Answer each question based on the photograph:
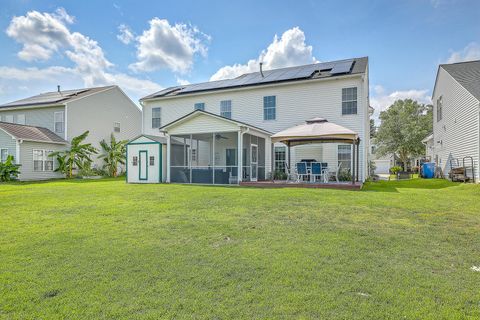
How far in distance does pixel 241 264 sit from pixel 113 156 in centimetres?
2277

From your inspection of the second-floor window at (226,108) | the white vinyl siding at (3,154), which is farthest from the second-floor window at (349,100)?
the white vinyl siding at (3,154)

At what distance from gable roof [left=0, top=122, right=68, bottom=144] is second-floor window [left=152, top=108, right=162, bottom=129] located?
728 centimetres

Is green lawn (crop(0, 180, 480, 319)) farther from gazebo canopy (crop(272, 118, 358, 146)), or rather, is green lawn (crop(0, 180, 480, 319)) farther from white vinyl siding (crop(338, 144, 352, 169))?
white vinyl siding (crop(338, 144, 352, 169))

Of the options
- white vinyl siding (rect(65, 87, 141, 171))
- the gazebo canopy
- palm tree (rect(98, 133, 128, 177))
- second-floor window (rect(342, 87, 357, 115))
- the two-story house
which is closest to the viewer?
the gazebo canopy

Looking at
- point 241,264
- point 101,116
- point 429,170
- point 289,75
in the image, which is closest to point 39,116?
point 101,116

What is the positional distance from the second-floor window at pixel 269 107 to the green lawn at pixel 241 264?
445 inches

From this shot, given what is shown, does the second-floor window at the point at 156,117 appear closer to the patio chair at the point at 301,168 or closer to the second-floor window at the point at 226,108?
the second-floor window at the point at 226,108

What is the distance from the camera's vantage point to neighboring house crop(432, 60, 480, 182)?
1402 centimetres

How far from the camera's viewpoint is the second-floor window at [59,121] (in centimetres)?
2281

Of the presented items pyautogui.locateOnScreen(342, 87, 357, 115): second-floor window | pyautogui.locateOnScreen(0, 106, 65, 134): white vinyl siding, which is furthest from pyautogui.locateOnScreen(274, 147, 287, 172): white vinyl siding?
pyautogui.locateOnScreen(0, 106, 65, 134): white vinyl siding

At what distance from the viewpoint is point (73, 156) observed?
21.3m

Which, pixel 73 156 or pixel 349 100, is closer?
pixel 349 100

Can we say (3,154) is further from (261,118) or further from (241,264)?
(241,264)

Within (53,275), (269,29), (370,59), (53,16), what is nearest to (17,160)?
(53,16)
